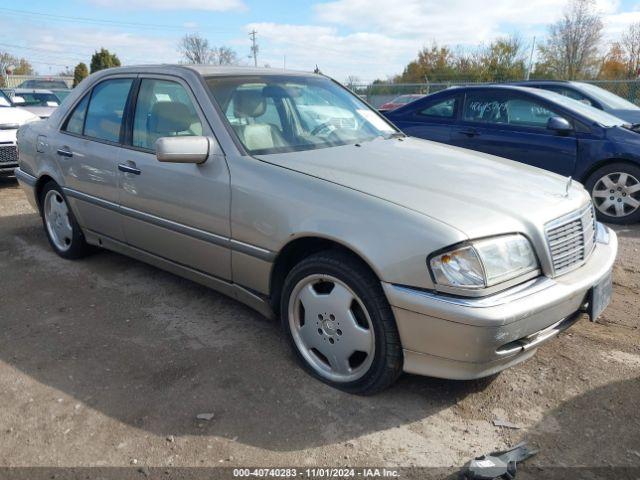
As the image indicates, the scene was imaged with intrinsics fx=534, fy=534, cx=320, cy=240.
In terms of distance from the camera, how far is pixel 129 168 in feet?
12.0

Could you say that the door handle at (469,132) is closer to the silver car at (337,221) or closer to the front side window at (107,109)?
the silver car at (337,221)

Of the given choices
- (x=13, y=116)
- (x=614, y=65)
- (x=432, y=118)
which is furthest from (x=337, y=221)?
(x=614, y=65)

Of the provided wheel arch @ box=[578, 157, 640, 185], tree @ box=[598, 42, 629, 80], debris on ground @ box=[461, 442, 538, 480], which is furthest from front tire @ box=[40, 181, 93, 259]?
tree @ box=[598, 42, 629, 80]

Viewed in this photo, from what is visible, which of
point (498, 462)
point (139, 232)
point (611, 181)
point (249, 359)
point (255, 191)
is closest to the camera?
point (498, 462)

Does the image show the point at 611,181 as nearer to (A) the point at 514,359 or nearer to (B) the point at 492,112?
(B) the point at 492,112

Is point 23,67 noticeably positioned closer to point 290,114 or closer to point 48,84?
point 48,84

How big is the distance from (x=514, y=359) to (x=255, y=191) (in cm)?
156

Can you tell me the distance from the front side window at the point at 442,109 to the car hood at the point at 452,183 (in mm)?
3487

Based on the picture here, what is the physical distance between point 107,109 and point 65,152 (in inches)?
23.0

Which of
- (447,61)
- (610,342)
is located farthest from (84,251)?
(447,61)

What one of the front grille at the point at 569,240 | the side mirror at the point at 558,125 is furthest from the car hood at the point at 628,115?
the front grille at the point at 569,240

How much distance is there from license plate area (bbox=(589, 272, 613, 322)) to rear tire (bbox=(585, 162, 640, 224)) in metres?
3.40

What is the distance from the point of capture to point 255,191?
2898mm

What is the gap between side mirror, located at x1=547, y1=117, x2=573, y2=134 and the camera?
19.1ft
